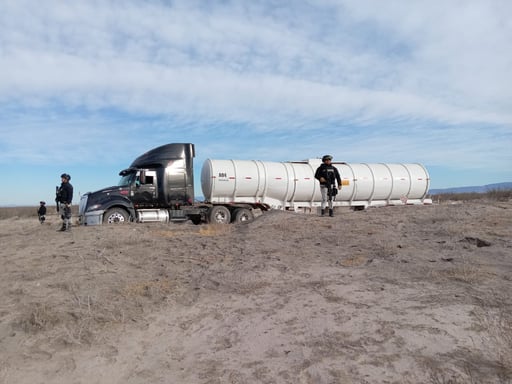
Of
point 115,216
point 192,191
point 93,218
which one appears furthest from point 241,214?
point 93,218

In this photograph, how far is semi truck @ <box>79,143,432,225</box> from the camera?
1716 centimetres

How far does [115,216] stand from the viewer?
1689 centimetres

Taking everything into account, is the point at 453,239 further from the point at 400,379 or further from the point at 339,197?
the point at 339,197

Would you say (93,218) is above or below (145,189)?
below

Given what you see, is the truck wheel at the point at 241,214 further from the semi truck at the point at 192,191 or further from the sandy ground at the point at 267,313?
the sandy ground at the point at 267,313

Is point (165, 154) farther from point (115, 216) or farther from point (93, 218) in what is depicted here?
point (93, 218)

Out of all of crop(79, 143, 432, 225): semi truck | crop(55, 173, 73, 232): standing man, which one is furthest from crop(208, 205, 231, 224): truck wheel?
crop(55, 173, 73, 232): standing man

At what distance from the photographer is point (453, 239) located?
8336mm

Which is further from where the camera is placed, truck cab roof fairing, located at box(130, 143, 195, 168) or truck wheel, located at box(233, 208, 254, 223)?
truck wheel, located at box(233, 208, 254, 223)

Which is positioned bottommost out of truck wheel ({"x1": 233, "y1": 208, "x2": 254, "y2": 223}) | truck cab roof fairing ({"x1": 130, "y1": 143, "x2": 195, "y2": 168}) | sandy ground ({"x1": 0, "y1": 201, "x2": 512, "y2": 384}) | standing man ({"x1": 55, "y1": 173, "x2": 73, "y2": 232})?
sandy ground ({"x1": 0, "y1": 201, "x2": 512, "y2": 384})

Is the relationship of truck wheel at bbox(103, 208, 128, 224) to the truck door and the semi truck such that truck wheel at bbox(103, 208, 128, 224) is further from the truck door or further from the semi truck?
the truck door

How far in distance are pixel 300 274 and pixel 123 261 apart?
11.3 ft

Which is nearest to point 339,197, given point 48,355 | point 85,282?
point 85,282

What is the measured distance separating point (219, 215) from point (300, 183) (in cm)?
421
